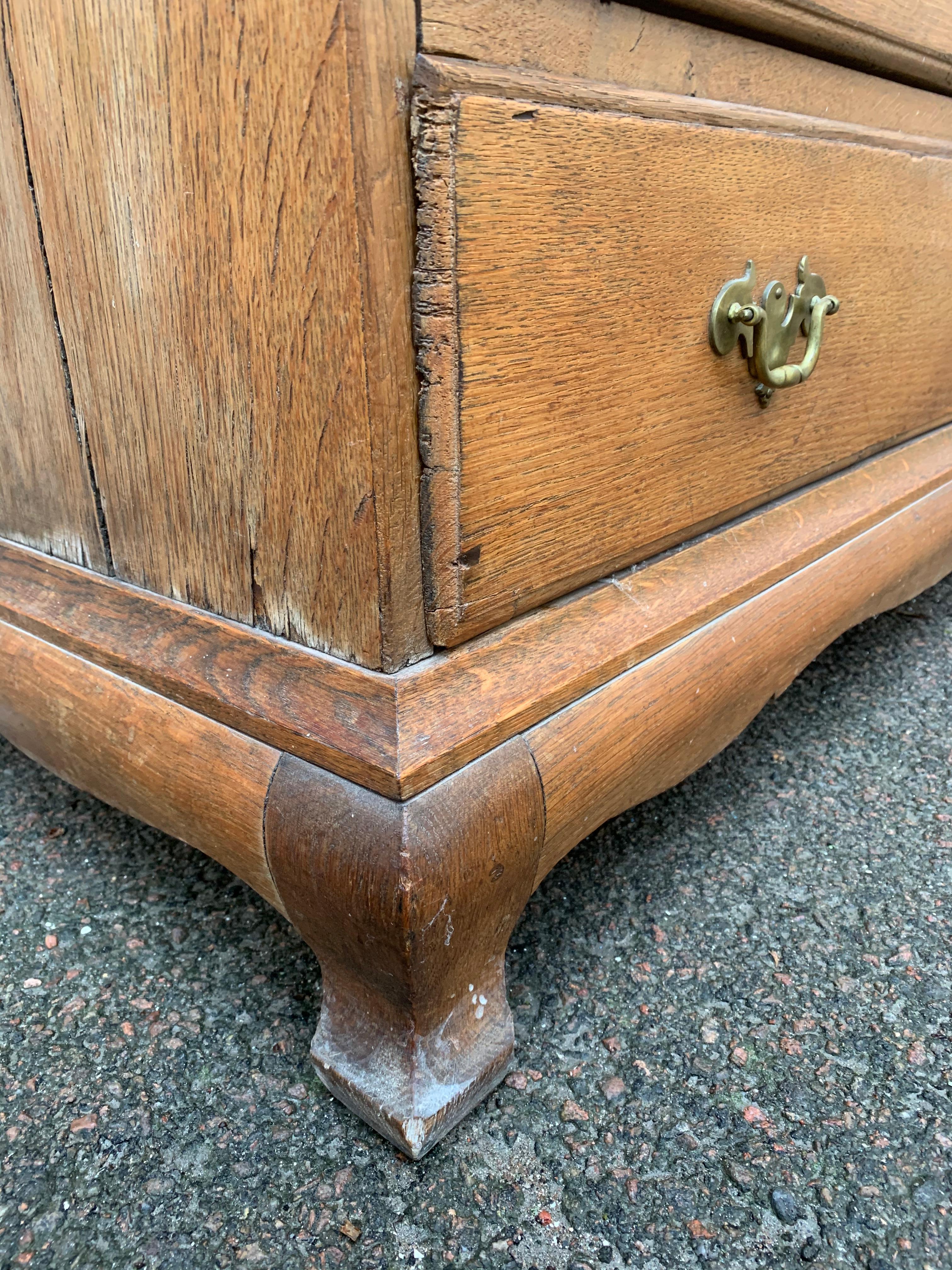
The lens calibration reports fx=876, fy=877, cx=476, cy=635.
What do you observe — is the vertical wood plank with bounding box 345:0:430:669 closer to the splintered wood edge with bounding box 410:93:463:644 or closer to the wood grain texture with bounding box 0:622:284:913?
the splintered wood edge with bounding box 410:93:463:644

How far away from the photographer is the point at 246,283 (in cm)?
47

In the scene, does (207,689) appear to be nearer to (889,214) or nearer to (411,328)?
(411,328)

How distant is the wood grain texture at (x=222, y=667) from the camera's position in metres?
0.49

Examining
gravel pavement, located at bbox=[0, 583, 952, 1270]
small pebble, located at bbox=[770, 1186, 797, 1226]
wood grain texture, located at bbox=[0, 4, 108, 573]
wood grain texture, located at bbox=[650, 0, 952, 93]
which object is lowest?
gravel pavement, located at bbox=[0, 583, 952, 1270]

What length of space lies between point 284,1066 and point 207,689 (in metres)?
0.27

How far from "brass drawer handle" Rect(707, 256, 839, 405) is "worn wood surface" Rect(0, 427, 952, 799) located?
135 mm

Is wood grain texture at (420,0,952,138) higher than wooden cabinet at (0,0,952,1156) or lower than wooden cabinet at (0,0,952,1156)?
higher

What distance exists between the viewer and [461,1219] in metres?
0.52

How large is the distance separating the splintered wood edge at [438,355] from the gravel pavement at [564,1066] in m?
0.34

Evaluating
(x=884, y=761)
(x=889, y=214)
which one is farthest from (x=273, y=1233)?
(x=889, y=214)

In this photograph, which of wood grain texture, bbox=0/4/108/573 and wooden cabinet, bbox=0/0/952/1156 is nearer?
wooden cabinet, bbox=0/0/952/1156

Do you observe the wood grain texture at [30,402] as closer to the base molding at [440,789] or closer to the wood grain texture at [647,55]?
the base molding at [440,789]

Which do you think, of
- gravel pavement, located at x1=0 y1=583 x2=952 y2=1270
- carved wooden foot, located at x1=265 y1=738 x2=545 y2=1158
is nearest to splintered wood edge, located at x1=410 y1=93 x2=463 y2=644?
carved wooden foot, located at x1=265 y1=738 x2=545 y2=1158

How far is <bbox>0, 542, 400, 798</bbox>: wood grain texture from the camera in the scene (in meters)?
0.49
